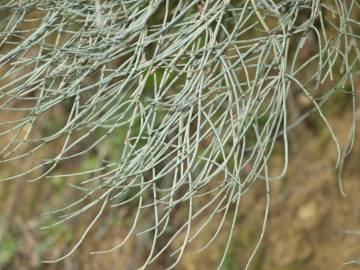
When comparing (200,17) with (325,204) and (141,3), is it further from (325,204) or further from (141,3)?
(325,204)

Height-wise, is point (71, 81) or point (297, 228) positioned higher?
point (71, 81)

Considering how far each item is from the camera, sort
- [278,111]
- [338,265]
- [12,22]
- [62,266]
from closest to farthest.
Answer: [278,111] → [12,22] → [338,265] → [62,266]

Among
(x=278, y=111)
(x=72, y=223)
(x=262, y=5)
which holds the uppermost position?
(x=262, y=5)

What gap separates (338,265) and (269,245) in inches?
9.2

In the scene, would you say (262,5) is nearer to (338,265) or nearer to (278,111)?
(278,111)

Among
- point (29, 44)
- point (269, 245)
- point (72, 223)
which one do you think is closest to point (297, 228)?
point (269, 245)

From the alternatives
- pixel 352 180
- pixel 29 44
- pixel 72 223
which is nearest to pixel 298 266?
pixel 352 180

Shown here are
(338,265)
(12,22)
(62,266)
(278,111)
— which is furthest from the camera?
(62,266)

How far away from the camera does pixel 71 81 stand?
4.64 feet

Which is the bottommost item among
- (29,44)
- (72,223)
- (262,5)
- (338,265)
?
(338,265)

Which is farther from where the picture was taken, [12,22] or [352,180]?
[352,180]

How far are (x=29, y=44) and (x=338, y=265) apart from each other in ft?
4.75

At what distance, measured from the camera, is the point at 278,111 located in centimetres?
134

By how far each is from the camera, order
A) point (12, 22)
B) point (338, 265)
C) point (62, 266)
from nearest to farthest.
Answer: point (12, 22)
point (338, 265)
point (62, 266)
